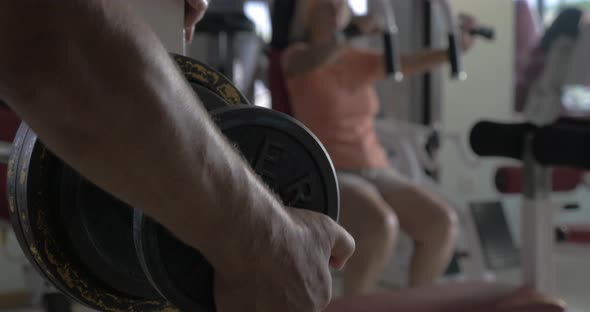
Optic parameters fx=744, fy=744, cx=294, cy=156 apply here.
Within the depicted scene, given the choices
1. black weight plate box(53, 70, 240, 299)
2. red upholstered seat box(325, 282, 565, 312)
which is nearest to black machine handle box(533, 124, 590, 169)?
red upholstered seat box(325, 282, 565, 312)

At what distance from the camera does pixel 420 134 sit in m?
3.03

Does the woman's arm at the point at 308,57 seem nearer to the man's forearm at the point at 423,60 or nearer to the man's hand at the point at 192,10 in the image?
the man's forearm at the point at 423,60

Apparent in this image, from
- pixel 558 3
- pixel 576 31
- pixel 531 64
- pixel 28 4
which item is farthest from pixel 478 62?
pixel 28 4

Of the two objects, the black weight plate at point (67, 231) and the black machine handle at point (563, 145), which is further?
the black machine handle at point (563, 145)

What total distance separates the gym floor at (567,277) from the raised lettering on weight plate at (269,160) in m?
2.00

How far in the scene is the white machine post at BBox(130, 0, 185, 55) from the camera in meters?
0.69

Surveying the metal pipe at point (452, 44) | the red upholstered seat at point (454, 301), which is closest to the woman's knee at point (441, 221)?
the metal pipe at point (452, 44)

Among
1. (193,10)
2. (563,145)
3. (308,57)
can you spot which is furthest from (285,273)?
(308,57)

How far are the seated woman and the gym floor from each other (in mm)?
632

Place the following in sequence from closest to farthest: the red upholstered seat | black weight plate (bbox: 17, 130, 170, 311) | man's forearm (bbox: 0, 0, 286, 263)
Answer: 1. man's forearm (bbox: 0, 0, 286, 263)
2. black weight plate (bbox: 17, 130, 170, 311)
3. the red upholstered seat

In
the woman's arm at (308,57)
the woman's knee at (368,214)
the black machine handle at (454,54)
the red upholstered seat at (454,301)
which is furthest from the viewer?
the woman's arm at (308,57)

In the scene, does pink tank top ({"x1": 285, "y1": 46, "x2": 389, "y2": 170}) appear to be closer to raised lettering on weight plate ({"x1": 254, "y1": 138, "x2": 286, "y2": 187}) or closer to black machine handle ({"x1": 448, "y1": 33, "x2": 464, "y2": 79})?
black machine handle ({"x1": 448, "y1": 33, "x2": 464, "y2": 79})

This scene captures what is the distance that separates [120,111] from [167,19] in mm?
287

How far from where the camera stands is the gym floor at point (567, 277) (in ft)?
9.36
